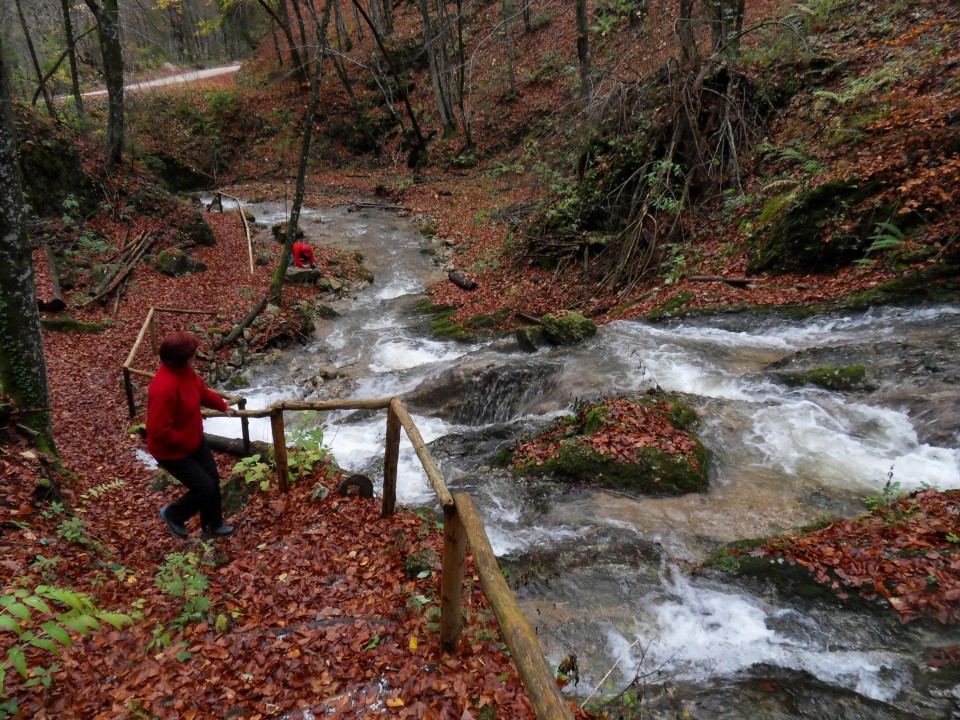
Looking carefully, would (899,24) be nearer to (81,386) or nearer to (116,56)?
(81,386)

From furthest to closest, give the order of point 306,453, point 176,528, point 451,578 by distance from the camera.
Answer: point 306,453
point 176,528
point 451,578

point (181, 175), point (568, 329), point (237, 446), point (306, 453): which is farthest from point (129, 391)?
point (181, 175)

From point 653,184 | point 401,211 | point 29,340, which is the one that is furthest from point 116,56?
point 653,184

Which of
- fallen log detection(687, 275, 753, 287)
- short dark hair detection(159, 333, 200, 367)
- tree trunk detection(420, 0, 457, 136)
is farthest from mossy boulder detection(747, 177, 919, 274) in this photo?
tree trunk detection(420, 0, 457, 136)

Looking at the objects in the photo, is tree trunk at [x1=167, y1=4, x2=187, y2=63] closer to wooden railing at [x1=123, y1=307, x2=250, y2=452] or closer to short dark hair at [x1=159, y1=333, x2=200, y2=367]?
wooden railing at [x1=123, y1=307, x2=250, y2=452]

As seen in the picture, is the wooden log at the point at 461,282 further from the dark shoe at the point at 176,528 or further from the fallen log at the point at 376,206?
the dark shoe at the point at 176,528

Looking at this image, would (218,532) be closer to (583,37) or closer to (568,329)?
(568,329)

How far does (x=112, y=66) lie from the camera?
53.7 feet

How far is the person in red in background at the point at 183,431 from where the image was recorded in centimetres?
480

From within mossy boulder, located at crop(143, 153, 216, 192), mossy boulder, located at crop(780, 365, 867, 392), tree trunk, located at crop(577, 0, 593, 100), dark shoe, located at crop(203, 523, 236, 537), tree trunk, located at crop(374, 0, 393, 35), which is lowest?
dark shoe, located at crop(203, 523, 236, 537)

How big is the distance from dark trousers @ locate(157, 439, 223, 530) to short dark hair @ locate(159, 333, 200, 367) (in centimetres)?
95

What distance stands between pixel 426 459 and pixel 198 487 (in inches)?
106

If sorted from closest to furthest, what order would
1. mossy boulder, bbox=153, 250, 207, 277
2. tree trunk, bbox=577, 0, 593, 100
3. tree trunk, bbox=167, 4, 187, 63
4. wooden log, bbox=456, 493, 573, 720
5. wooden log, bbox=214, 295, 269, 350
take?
wooden log, bbox=456, 493, 573, 720 < wooden log, bbox=214, 295, 269, 350 < mossy boulder, bbox=153, 250, 207, 277 < tree trunk, bbox=577, 0, 593, 100 < tree trunk, bbox=167, 4, 187, 63

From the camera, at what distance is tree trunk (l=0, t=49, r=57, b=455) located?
5.11 metres
